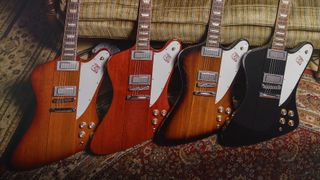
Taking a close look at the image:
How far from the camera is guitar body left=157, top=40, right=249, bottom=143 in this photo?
1.35 metres

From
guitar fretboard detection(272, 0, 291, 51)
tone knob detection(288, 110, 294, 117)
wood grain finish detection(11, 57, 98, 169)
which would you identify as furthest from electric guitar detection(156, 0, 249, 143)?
wood grain finish detection(11, 57, 98, 169)

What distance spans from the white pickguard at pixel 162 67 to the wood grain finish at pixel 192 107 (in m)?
0.04

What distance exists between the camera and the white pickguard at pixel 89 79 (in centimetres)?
130

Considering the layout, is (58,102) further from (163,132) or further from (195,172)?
(195,172)

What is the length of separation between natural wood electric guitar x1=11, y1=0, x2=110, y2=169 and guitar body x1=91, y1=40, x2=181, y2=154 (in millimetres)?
59

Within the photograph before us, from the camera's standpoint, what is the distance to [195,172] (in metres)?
1.32

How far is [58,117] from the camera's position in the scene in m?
1.28

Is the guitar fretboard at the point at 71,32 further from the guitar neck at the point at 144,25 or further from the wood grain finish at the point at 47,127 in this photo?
the guitar neck at the point at 144,25

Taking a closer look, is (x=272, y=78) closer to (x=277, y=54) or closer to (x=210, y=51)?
(x=277, y=54)

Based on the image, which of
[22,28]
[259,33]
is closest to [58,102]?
[22,28]

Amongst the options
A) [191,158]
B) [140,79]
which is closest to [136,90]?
[140,79]

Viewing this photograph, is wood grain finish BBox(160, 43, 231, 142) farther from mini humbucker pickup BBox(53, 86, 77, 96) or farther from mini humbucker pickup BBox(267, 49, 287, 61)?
mini humbucker pickup BBox(53, 86, 77, 96)

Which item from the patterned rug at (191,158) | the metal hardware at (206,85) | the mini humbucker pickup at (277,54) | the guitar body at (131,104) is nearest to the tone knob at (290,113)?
the patterned rug at (191,158)

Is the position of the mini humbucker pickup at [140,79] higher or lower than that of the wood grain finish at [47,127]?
higher
